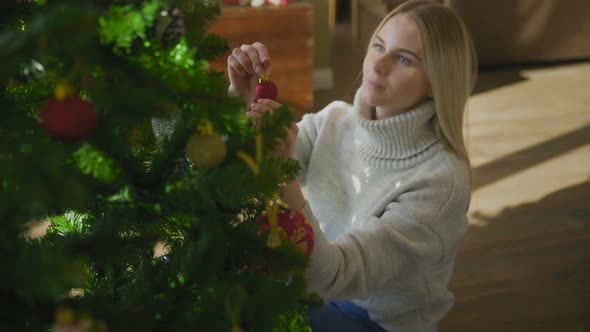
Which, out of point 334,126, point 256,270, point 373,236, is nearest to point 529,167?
point 334,126

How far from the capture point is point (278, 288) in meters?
0.62

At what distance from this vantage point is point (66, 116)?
50 cm

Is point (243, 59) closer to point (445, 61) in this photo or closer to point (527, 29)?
point (445, 61)

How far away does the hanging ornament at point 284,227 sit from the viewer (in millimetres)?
679

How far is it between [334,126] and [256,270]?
689mm

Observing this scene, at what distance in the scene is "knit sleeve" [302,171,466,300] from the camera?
1028 mm

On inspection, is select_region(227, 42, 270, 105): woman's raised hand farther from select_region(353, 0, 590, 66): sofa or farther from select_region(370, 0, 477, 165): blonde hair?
select_region(353, 0, 590, 66): sofa

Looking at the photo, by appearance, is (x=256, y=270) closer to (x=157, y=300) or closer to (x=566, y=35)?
(x=157, y=300)

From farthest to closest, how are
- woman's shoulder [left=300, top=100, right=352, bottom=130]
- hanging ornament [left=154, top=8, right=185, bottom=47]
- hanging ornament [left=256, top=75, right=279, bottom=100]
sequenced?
woman's shoulder [left=300, top=100, right=352, bottom=130] → hanging ornament [left=256, top=75, right=279, bottom=100] → hanging ornament [left=154, top=8, right=185, bottom=47]

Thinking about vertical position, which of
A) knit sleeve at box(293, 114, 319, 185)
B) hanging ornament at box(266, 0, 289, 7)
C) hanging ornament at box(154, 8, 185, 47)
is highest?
hanging ornament at box(154, 8, 185, 47)

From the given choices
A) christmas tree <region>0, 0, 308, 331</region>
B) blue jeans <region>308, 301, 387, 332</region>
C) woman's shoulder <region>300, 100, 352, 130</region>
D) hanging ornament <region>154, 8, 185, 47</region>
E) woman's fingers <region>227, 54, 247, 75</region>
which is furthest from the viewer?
woman's shoulder <region>300, 100, 352, 130</region>

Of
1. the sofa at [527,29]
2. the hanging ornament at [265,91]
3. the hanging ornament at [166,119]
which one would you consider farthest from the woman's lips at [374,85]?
the sofa at [527,29]

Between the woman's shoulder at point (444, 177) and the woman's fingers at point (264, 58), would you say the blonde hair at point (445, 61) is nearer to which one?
the woman's shoulder at point (444, 177)

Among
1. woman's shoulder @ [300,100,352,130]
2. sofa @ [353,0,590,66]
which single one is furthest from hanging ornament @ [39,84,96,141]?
sofa @ [353,0,590,66]
